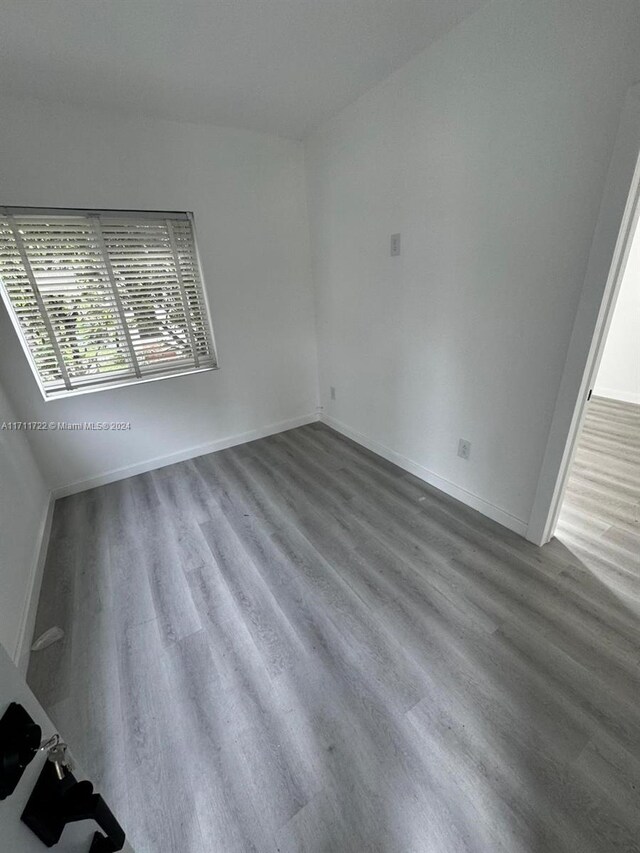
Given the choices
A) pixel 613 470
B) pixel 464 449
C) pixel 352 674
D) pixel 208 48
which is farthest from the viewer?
pixel 613 470

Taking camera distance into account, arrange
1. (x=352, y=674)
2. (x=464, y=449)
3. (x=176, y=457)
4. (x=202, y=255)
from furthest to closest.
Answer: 1. (x=176, y=457)
2. (x=202, y=255)
3. (x=464, y=449)
4. (x=352, y=674)

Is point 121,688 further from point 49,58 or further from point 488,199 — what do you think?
point 49,58

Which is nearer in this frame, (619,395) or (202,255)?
(202,255)

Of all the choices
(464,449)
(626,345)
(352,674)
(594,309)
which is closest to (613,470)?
(464,449)

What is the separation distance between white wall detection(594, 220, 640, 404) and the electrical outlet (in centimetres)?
241

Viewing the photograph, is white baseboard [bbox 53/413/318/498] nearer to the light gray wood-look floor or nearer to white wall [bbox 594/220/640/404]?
the light gray wood-look floor

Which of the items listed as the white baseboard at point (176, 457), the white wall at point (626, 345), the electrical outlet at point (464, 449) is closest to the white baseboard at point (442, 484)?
the electrical outlet at point (464, 449)

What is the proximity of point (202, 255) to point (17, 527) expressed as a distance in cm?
209

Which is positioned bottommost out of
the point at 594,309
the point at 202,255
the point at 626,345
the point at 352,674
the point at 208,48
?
the point at 352,674

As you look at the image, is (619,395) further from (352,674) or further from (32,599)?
(32,599)

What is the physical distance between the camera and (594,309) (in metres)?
1.41

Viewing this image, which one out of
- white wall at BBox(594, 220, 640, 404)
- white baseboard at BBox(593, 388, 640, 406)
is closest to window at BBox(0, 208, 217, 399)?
white wall at BBox(594, 220, 640, 404)

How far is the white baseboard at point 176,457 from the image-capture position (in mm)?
2604

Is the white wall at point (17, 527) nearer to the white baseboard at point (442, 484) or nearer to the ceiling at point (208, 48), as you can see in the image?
the ceiling at point (208, 48)
